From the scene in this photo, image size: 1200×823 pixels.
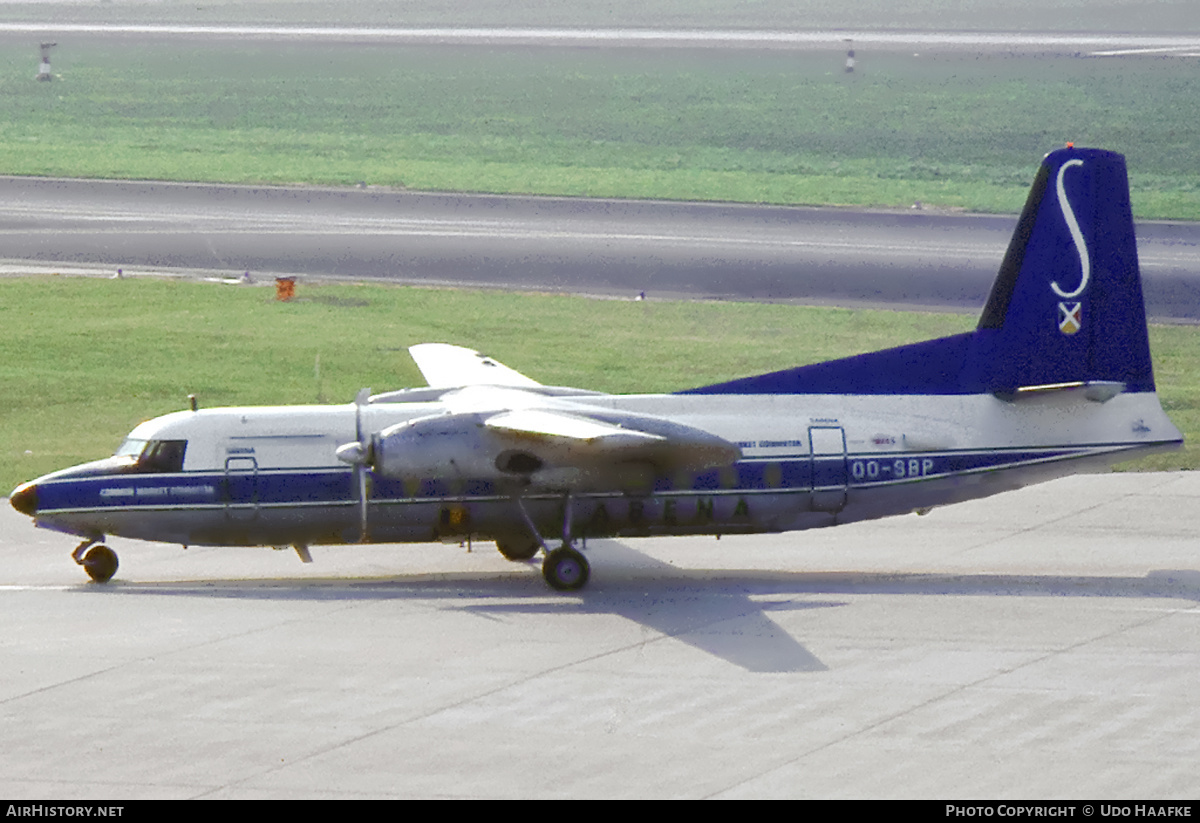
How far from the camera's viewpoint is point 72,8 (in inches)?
4614

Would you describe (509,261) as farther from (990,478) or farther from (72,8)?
(72,8)

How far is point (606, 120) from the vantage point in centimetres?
7162

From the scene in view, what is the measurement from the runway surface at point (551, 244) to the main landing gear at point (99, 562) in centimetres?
2229

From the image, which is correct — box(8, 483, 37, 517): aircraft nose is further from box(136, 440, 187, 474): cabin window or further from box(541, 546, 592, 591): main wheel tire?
box(541, 546, 592, 591): main wheel tire

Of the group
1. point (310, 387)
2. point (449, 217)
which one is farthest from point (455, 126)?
point (310, 387)

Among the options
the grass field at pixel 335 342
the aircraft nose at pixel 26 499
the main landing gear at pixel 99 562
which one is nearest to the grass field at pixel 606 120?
the grass field at pixel 335 342

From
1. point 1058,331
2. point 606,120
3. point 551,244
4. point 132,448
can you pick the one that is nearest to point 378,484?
point 132,448

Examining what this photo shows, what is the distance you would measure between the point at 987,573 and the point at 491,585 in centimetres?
733

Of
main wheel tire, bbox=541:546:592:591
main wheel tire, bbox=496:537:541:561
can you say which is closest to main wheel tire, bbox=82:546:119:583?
main wheel tire, bbox=496:537:541:561

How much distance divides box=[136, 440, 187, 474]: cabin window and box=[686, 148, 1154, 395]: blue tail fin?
302 inches

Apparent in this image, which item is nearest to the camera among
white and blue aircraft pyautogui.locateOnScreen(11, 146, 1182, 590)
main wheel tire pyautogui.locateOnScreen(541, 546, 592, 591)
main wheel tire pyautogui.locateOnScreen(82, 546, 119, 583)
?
main wheel tire pyautogui.locateOnScreen(541, 546, 592, 591)

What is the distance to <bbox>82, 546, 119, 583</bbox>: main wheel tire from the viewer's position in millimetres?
23703

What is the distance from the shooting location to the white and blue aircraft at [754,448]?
75.4ft

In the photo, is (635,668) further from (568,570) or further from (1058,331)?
(1058,331)
